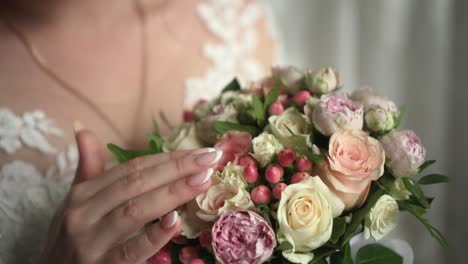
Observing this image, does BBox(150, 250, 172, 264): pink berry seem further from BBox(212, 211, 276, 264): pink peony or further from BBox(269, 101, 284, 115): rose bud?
BBox(269, 101, 284, 115): rose bud

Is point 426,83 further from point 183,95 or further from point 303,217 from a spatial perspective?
point 303,217

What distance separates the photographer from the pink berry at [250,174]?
22.9 inches

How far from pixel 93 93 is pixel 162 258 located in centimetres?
59

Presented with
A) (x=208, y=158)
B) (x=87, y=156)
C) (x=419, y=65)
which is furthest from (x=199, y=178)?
(x=419, y=65)

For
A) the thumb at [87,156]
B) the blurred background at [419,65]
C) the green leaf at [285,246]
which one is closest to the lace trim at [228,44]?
the blurred background at [419,65]

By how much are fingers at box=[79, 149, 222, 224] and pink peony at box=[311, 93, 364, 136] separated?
0.43ft

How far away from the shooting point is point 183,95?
1.15 m

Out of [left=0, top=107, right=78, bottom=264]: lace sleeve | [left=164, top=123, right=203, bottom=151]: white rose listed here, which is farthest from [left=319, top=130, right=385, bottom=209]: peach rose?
[left=0, top=107, right=78, bottom=264]: lace sleeve

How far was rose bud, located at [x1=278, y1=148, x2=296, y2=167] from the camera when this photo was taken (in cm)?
58

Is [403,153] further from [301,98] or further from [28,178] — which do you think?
[28,178]

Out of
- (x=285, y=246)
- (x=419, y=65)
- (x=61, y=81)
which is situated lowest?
(x=419, y=65)

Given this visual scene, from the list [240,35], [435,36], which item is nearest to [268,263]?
[435,36]

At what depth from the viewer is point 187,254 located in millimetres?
574

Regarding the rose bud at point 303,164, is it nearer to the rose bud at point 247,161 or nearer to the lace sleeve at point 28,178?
the rose bud at point 247,161
